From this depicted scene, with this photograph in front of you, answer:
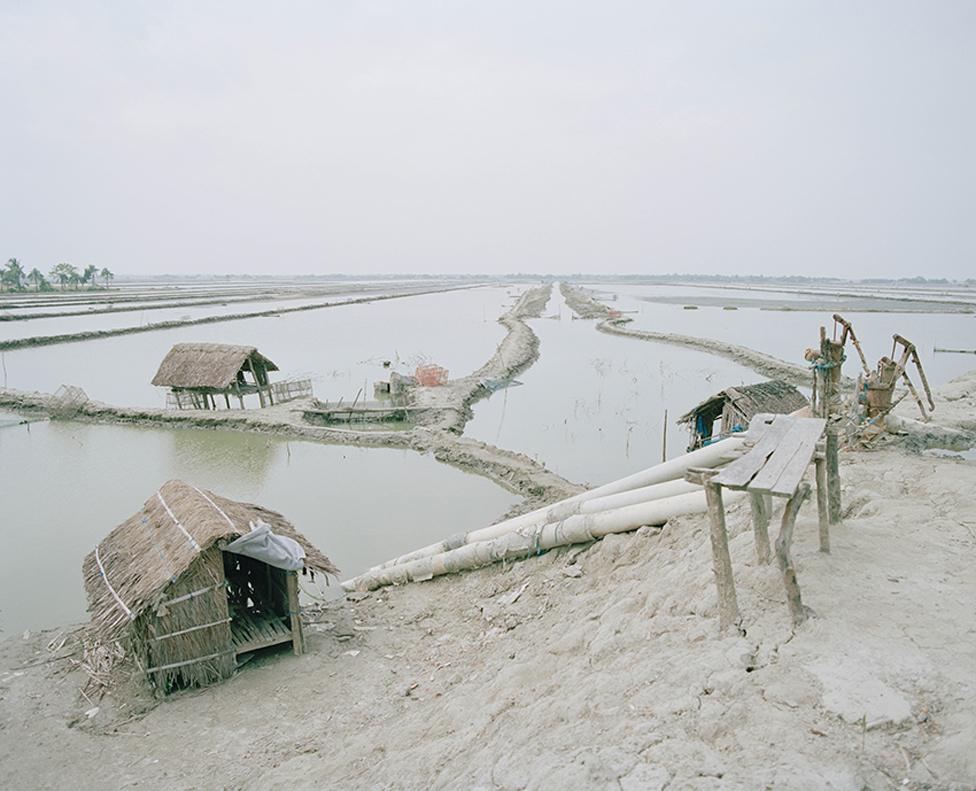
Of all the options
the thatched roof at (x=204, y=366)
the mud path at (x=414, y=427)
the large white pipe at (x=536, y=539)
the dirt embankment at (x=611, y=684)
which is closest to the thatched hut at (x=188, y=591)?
the dirt embankment at (x=611, y=684)

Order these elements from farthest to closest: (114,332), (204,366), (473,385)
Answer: (114,332)
(473,385)
(204,366)

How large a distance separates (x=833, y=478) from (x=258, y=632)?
18.3ft

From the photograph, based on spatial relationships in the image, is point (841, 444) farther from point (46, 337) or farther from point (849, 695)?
point (46, 337)

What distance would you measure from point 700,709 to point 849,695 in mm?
702

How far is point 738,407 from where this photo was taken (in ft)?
34.5

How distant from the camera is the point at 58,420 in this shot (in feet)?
56.0

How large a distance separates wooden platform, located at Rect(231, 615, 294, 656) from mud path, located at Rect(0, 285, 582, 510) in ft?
15.8

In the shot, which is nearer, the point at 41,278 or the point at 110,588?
the point at 110,588

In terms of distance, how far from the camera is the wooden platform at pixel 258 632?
5.94 metres

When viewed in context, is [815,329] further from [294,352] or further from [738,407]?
[738,407]

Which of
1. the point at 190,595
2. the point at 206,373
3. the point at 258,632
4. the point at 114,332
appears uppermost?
the point at 114,332

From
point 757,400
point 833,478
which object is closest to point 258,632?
point 833,478

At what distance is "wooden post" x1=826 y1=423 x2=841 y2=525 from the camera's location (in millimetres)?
4988

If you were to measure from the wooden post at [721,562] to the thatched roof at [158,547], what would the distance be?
3.99 metres
